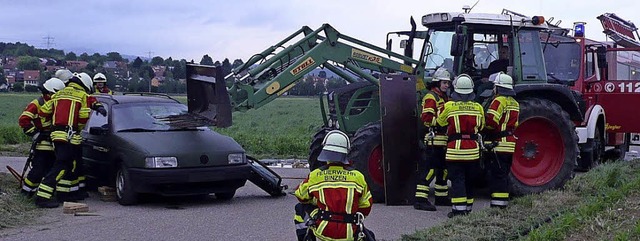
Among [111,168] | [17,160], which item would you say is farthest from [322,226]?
[17,160]

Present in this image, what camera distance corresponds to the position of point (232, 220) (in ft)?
30.8

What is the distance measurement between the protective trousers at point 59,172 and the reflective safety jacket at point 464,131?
4.74 m

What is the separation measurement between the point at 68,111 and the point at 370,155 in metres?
3.89

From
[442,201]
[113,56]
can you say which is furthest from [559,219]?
[113,56]

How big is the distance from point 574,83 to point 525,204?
6423 millimetres

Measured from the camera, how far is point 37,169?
1040 centimetres

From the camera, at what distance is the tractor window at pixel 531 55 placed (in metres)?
11.5

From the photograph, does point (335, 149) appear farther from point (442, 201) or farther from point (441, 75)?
point (442, 201)

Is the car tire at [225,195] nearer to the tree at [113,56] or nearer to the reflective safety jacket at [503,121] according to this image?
the reflective safety jacket at [503,121]

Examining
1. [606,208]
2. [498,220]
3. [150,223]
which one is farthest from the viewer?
[150,223]

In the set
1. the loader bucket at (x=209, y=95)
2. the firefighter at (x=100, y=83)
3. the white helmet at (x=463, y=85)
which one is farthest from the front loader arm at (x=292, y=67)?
the firefighter at (x=100, y=83)

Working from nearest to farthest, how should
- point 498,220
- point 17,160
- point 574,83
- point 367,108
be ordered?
point 498,220 → point 367,108 → point 574,83 → point 17,160

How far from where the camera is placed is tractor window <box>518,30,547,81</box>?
1148cm

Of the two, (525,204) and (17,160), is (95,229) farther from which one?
(17,160)
